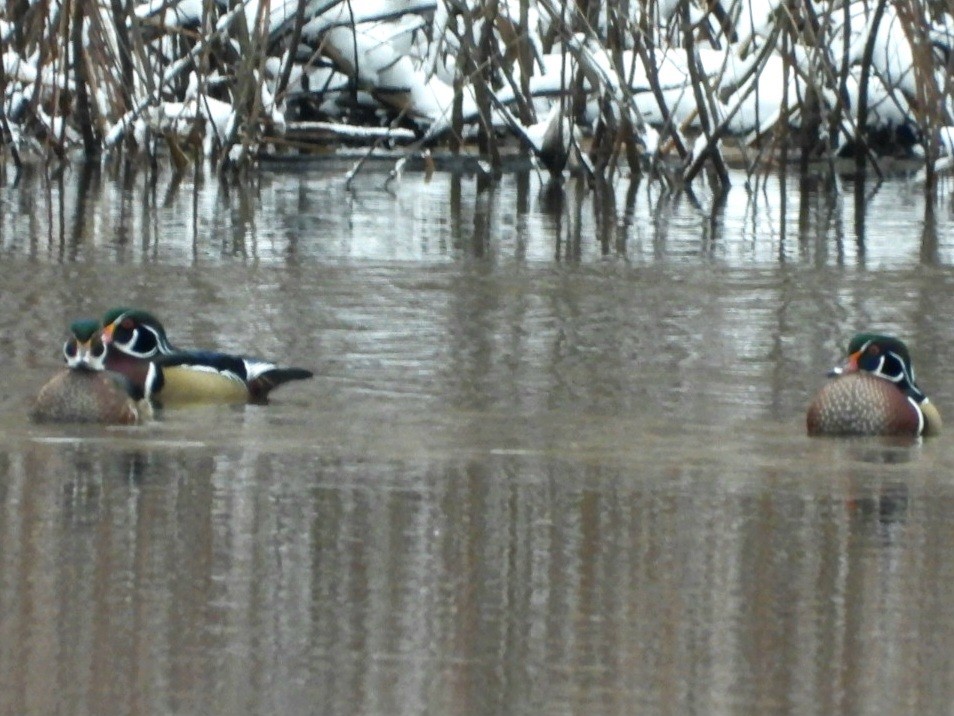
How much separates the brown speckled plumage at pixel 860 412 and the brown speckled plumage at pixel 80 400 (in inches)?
75.7

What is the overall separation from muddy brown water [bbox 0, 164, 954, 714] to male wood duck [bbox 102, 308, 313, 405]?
0.08 metres

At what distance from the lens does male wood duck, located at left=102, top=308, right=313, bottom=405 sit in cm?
782

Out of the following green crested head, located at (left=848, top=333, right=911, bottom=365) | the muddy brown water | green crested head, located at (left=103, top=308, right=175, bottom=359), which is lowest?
the muddy brown water

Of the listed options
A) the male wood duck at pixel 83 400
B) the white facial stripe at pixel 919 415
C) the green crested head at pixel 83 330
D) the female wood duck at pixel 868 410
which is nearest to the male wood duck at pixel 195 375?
the green crested head at pixel 83 330

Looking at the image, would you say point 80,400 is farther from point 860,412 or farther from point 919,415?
point 919,415

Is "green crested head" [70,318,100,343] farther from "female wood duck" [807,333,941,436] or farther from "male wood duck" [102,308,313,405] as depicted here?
"female wood duck" [807,333,941,436]

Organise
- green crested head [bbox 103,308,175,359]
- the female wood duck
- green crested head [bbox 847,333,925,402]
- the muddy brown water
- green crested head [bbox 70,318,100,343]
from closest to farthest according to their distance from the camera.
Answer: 1. the muddy brown water
2. the female wood duck
3. green crested head [bbox 847,333,925,402]
4. green crested head [bbox 70,318,100,343]
5. green crested head [bbox 103,308,175,359]

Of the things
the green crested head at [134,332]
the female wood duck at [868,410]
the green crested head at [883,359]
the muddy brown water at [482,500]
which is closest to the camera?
the muddy brown water at [482,500]

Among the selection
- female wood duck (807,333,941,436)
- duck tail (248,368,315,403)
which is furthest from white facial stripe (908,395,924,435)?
duck tail (248,368,315,403)

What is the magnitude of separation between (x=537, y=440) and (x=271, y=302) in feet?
10.7

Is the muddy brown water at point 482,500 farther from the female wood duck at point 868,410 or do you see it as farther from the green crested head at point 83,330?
the green crested head at point 83,330

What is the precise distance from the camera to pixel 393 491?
636cm

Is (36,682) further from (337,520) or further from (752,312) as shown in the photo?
(752,312)

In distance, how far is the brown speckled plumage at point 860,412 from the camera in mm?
7219
